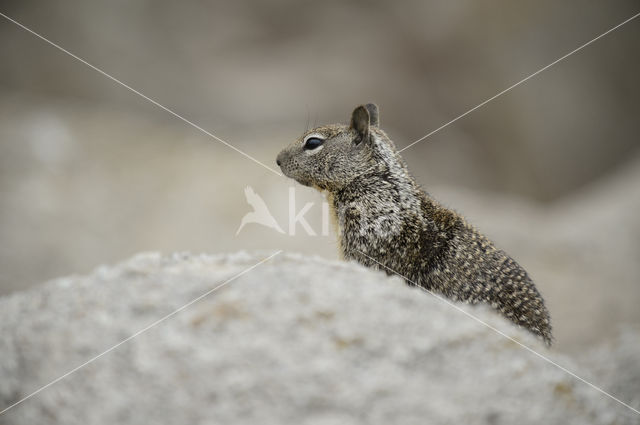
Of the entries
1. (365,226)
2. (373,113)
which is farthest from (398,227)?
(373,113)

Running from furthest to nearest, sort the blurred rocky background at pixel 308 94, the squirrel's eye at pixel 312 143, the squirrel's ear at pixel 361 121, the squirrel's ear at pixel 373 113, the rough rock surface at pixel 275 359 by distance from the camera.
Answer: the blurred rocky background at pixel 308 94
the squirrel's ear at pixel 373 113
the squirrel's eye at pixel 312 143
the squirrel's ear at pixel 361 121
the rough rock surface at pixel 275 359

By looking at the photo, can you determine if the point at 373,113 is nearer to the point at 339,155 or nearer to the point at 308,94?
the point at 339,155

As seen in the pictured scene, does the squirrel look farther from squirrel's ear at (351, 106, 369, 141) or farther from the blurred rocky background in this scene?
the blurred rocky background

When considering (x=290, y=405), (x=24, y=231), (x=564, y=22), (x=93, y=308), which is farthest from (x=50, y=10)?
(x=290, y=405)

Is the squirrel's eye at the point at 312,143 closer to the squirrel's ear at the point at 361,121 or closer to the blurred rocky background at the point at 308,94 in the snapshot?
the squirrel's ear at the point at 361,121

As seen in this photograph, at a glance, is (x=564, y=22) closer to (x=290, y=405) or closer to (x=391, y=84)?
(x=391, y=84)

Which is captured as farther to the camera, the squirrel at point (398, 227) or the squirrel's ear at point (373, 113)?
the squirrel's ear at point (373, 113)

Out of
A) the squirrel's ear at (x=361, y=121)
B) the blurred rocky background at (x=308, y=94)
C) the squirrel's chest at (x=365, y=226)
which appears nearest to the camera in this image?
the squirrel's chest at (x=365, y=226)

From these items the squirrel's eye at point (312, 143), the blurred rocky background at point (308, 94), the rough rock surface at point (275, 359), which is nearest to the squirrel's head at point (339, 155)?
the squirrel's eye at point (312, 143)
